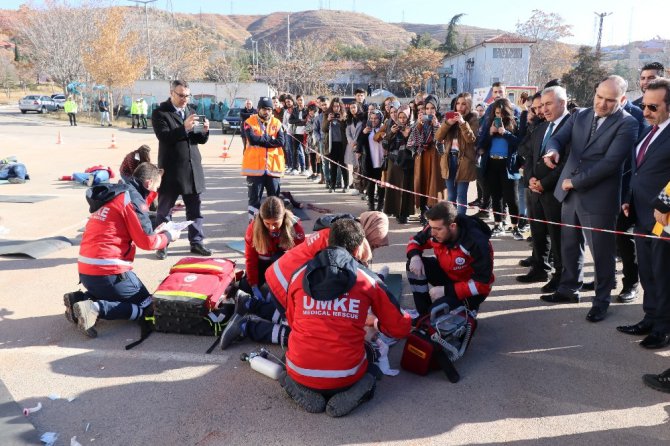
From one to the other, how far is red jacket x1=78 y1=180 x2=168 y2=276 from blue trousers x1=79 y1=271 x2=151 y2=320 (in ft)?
0.21

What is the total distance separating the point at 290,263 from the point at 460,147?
15.1ft

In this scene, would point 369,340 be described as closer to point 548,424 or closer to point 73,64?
point 548,424

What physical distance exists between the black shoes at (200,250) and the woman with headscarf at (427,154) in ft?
11.0

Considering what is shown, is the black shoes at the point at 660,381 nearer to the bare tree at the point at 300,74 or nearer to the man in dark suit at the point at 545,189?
the man in dark suit at the point at 545,189

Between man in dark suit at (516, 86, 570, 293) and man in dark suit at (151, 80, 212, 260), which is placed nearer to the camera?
man in dark suit at (516, 86, 570, 293)

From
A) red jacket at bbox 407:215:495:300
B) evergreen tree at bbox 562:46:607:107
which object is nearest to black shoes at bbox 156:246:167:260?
red jacket at bbox 407:215:495:300

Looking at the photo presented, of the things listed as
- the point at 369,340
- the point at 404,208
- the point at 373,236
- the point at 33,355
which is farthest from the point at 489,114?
the point at 33,355

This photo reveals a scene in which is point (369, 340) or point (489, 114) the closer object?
point (369, 340)

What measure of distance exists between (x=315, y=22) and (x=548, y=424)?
179 m

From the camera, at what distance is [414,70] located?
2306 inches

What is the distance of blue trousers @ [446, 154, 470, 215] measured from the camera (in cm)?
757

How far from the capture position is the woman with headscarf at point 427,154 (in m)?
7.84

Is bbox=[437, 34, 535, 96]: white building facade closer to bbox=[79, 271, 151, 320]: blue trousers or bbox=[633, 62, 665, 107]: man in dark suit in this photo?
bbox=[633, 62, 665, 107]: man in dark suit

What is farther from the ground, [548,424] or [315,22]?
[315,22]
